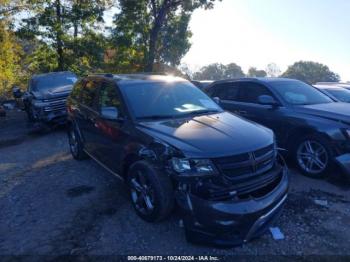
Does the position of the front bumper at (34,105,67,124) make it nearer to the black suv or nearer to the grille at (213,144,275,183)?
the black suv

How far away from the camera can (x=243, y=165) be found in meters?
3.38

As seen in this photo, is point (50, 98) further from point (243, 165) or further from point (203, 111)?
point (243, 165)

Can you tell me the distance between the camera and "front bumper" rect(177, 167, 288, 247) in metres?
3.10

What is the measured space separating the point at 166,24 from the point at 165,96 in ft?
60.1

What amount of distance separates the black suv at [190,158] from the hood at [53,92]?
543cm

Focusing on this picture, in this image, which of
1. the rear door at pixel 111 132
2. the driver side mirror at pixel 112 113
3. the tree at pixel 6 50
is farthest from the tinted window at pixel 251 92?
the tree at pixel 6 50

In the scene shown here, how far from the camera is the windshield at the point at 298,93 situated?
19.5 feet

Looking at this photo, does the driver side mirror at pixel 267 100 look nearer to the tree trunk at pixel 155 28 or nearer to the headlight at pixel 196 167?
the headlight at pixel 196 167

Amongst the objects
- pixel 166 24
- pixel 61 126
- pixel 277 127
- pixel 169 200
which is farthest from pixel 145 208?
pixel 166 24

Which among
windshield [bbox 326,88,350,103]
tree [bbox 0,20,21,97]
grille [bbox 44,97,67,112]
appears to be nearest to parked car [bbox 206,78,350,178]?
windshield [bbox 326,88,350,103]

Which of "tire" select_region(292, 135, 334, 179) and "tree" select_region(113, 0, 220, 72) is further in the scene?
"tree" select_region(113, 0, 220, 72)

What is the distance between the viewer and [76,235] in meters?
3.84

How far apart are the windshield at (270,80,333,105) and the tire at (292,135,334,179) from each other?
0.85 metres

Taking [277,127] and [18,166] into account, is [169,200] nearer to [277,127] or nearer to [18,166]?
[277,127]
